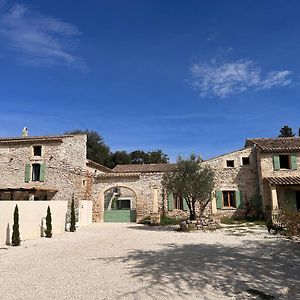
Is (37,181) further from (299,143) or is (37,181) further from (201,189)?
(299,143)

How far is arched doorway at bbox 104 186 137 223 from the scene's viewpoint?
76.7 feet

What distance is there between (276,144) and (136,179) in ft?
33.2

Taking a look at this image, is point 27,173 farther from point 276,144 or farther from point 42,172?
point 276,144

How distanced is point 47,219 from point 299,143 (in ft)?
56.5

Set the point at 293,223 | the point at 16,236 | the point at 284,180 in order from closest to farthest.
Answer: the point at 293,223
the point at 16,236
the point at 284,180

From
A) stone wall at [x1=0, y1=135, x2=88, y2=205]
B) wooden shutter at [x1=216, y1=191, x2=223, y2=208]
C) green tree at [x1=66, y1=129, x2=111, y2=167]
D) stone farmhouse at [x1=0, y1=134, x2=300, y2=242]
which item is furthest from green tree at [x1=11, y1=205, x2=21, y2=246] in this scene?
green tree at [x1=66, y1=129, x2=111, y2=167]

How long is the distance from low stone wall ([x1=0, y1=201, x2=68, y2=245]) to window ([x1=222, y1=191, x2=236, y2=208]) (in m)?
11.0

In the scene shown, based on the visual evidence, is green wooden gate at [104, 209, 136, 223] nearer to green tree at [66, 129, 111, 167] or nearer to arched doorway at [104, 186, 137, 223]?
arched doorway at [104, 186, 137, 223]

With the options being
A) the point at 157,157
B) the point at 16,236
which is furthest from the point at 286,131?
the point at 16,236

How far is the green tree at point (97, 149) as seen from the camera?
45406mm

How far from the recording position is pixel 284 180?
20000 millimetres

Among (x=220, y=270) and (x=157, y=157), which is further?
(x=157, y=157)

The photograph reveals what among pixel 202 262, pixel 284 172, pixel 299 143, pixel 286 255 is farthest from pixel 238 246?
pixel 299 143

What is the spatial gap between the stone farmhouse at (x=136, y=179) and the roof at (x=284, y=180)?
0.19 ft
